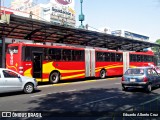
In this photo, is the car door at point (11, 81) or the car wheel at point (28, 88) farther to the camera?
the car wheel at point (28, 88)

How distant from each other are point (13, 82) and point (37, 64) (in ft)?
17.3

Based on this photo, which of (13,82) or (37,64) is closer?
(13,82)

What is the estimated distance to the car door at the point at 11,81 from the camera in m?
12.7

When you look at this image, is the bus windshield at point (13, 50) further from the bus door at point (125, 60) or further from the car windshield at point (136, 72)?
the bus door at point (125, 60)

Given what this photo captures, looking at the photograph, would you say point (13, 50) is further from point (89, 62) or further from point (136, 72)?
point (136, 72)

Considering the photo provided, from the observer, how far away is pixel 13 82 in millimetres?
12945

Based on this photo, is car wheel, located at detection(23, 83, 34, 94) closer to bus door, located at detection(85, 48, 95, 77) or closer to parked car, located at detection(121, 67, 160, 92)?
parked car, located at detection(121, 67, 160, 92)

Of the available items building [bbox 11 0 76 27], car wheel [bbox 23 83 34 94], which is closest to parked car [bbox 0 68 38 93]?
car wheel [bbox 23 83 34 94]

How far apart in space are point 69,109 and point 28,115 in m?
1.70

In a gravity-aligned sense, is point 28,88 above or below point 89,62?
below

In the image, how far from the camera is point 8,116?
7.95 meters

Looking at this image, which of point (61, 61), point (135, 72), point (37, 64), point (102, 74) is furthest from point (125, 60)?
point (135, 72)

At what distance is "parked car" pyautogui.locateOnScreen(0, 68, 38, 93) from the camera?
12.6 m

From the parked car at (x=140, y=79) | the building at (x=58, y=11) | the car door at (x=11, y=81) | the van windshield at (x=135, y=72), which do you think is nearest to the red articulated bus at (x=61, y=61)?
the car door at (x=11, y=81)
